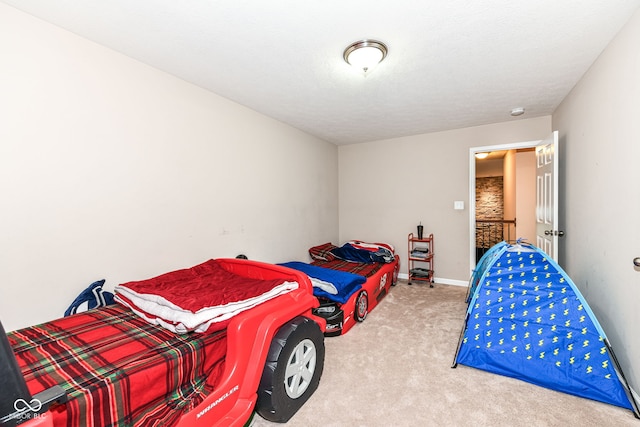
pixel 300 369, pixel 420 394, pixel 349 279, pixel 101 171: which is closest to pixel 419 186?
pixel 349 279

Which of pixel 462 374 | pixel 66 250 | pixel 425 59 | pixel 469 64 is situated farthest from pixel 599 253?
pixel 66 250

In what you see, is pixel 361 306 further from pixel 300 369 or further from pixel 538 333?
pixel 538 333

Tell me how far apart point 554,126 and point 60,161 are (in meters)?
4.82

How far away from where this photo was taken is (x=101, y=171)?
6.53 ft

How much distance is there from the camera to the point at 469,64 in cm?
225

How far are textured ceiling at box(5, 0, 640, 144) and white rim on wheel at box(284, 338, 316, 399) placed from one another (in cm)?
197

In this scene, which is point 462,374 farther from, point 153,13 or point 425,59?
point 153,13

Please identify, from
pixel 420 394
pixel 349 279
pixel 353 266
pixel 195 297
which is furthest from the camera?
pixel 353 266

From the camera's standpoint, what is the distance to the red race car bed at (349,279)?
8.83ft

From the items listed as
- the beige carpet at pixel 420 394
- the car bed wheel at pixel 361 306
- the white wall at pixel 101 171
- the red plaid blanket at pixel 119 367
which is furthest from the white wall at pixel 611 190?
the white wall at pixel 101 171

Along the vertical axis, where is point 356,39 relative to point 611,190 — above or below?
above

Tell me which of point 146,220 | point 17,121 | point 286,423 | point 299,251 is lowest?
point 286,423

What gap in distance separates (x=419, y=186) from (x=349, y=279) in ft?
7.60

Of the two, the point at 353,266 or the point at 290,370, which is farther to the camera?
the point at 353,266
